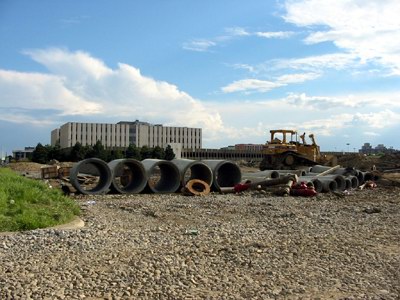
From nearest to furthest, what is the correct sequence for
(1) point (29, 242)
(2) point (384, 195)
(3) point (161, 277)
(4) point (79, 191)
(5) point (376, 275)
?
1. (3) point (161, 277)
2. (5) point (376, 275)
3. (1) point (29, 242)
4. (4) point (79, 191)
5. (2) point (384, 195)

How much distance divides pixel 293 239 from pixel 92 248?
13.0 ft

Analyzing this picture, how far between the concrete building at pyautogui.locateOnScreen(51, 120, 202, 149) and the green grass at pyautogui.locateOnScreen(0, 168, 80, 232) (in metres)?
107

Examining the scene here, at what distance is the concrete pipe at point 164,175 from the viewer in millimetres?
20672

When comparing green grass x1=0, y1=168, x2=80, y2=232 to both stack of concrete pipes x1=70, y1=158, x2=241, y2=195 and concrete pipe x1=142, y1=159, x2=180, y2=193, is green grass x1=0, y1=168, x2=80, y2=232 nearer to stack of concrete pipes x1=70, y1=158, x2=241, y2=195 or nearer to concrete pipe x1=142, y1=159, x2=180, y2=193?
stack of concrete pipes x1=70, y1=158, x2=241, y2=195

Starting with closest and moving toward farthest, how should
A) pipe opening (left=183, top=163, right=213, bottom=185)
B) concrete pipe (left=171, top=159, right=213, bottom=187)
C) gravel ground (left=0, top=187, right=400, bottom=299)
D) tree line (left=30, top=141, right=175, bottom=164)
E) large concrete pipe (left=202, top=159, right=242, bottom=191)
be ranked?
gravel ground (left=0, top=187, right=400, bottom=299) → concrete pipe (left=171, top=159, right=213, bottom=187) → pipe opening (left=183, top=163, right=213, bottom=185) → large concrete pipe (left=202, top=159, right=242, bottom=191) → tree line (left=30, top=141, right=175, bottom=164)

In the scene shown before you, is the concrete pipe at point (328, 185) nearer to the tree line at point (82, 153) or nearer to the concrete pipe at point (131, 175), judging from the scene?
the concrete pipe at point (131, 175)

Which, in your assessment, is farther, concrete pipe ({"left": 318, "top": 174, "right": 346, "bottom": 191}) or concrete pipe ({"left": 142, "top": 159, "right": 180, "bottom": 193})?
concrete pipe ({"left": 318, "top": 174, "right": 346, "bottom": 191})

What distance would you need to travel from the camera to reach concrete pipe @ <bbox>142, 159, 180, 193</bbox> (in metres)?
20.7

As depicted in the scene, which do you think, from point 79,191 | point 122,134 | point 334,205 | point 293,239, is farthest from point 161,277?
point 122,134

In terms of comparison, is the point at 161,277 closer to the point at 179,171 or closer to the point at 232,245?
the point at 232,245

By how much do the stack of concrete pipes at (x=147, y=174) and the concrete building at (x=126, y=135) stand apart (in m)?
97.6

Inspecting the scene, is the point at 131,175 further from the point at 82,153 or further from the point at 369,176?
the point at 82,153

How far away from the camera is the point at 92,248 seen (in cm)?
788

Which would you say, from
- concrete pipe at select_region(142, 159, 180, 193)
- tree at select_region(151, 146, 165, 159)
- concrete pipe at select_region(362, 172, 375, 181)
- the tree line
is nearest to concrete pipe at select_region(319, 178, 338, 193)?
concrete pipe at select_region(362, 172, 375, 181)
